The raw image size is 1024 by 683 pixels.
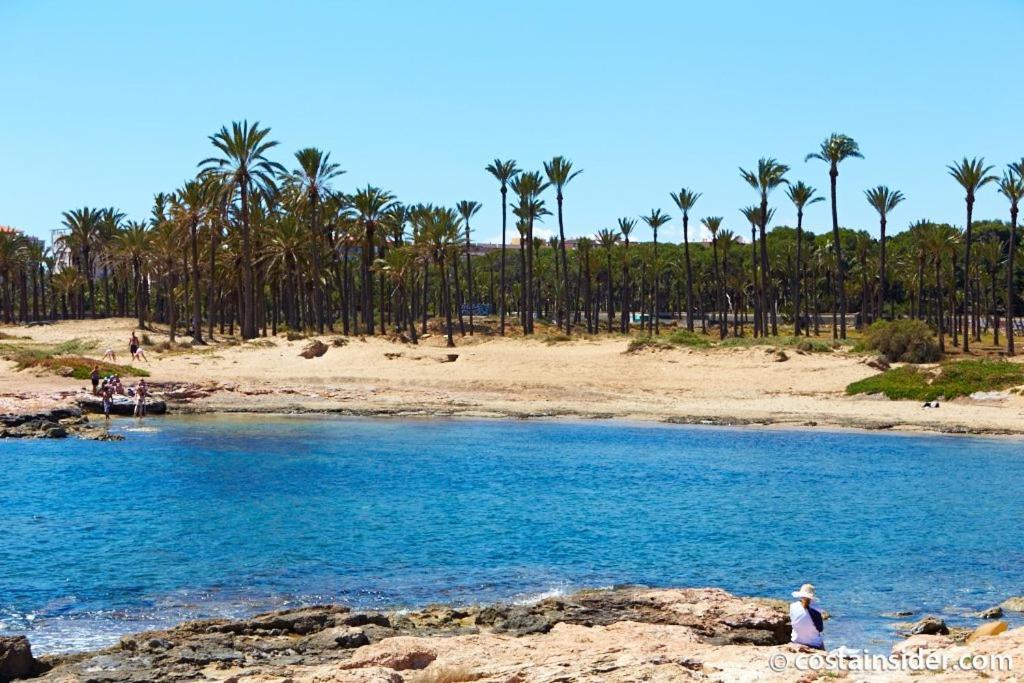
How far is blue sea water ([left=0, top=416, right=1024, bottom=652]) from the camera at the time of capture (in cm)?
1811

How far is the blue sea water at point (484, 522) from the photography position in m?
18.1

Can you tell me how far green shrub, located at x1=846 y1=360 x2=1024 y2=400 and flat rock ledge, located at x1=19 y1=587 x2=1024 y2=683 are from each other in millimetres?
34291

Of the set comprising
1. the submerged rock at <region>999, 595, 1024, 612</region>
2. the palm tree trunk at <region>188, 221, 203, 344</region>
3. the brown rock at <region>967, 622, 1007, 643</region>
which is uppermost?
the palm tree trunk at <region>188, 221, 203, 344</region>

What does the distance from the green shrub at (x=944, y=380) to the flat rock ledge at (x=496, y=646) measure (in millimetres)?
34291

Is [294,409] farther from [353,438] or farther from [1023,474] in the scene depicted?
[1023,474]

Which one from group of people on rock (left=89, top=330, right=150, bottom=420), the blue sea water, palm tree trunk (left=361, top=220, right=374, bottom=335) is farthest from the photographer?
palm tree trunk (left=361, top=220, right=374, bottom=335)

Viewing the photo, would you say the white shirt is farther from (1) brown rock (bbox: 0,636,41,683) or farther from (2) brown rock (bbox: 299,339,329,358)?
(2) brown rock (bbox: 299,339,329,358)

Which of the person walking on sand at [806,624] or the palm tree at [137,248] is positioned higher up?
the palm tree at [137,248]

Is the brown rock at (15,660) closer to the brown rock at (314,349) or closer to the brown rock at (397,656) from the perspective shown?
the brown rock at (397,656)

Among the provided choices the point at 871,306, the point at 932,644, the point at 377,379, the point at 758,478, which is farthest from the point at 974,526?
the point at 871,306

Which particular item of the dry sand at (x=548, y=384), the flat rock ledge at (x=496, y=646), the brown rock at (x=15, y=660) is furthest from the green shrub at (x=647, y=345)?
the brown rock at (x=15, y=660)

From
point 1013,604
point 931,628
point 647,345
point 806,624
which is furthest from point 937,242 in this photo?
point 806,624

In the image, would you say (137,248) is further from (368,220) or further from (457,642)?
(457,642)

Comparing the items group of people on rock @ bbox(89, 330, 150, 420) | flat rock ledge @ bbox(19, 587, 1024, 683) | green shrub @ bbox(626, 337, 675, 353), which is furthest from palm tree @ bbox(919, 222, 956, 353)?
flat rock ledge @ bbox(19, 587, 1024, 683)
